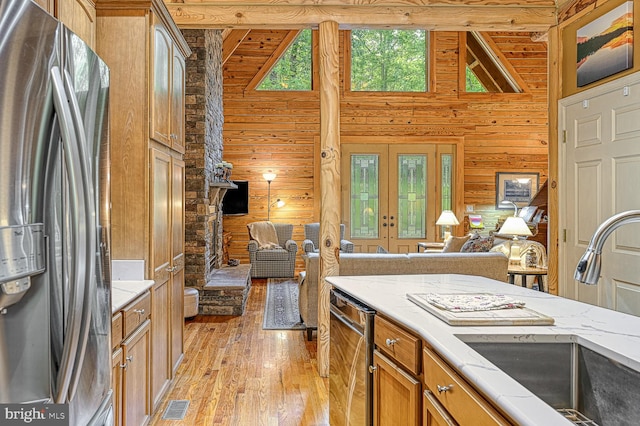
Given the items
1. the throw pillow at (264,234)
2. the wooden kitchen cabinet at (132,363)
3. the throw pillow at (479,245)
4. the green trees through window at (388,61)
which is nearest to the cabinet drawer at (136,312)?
the wooden kitchen cabinet at (132,363)

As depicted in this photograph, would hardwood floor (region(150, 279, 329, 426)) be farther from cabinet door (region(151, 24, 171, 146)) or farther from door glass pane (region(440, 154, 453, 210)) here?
door glass pane (region(440, 154, 453, 210))

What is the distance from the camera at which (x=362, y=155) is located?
8477 mm

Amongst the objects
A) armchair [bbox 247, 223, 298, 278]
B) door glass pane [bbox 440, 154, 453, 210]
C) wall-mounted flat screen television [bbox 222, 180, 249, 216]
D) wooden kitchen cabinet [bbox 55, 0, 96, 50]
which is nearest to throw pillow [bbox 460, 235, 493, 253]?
wooden kitchen cabinet [bbox 55, 0, 96, 50]

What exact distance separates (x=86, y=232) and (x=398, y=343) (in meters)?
1.07

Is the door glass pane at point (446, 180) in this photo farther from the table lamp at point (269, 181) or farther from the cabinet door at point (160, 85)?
the cabinet door at point (160, 85)

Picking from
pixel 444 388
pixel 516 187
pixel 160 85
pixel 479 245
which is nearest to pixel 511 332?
pixel 444 388

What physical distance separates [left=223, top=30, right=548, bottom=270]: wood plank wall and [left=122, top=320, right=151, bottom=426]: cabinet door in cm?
611

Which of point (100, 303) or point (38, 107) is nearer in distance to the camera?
point (38, 107)

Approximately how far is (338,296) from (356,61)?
721 cm

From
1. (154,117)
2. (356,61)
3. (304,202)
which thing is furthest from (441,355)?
(356,61)

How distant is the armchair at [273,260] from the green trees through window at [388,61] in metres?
3.41

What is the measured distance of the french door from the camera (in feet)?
27.7

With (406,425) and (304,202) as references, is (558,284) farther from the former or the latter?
(304,202)

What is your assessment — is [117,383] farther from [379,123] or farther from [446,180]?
[446,180]
